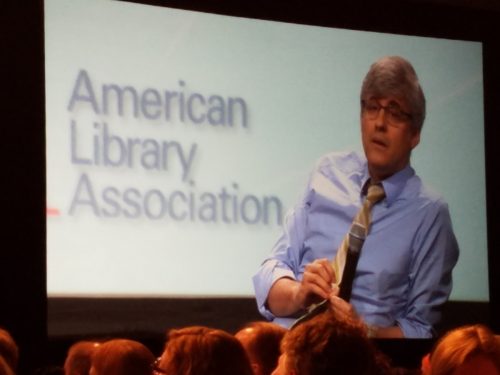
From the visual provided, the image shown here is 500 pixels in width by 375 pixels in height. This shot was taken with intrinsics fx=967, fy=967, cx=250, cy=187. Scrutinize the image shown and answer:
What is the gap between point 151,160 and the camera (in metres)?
A: 4.28

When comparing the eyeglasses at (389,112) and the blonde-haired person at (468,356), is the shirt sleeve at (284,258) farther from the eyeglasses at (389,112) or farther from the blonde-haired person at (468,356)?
the blonde-haired person at (468,356)

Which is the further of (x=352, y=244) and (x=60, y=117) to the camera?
(x=352, y=244)

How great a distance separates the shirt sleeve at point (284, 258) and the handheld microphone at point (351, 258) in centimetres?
22

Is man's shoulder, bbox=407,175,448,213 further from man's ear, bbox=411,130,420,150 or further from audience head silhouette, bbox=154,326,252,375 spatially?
audience head silhouette, bbox=154,326,252,375

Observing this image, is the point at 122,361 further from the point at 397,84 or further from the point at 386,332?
the point at 397,84

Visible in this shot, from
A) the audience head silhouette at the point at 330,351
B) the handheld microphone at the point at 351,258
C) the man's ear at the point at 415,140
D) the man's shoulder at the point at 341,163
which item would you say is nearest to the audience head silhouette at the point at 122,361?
the audience head silhouette at the point at 330,351

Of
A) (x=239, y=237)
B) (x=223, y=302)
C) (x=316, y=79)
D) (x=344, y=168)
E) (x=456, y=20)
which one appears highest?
(x=456, y=20)

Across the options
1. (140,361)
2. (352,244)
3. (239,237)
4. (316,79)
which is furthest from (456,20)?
(140,361)

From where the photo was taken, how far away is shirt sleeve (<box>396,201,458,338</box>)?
15.3ft

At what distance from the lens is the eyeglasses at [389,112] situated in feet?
15.6

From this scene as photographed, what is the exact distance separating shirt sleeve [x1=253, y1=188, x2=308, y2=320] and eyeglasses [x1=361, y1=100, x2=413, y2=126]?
53cm

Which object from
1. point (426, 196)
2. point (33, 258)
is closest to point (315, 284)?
point (426, 196)

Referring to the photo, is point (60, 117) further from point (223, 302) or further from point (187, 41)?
point (223, 302)

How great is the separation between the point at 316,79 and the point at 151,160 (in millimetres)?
946
